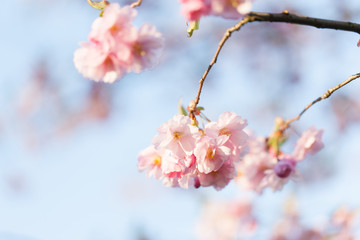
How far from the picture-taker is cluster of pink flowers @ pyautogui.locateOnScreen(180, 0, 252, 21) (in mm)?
1068

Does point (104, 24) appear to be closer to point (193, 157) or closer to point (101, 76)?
point (101, 76)

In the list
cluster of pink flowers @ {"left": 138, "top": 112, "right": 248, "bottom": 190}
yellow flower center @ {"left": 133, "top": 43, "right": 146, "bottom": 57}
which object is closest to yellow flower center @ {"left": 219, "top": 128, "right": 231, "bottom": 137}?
cluster of pink flowers @ {"left": 138, "top": 112, "right": 248, "bottom": 190}

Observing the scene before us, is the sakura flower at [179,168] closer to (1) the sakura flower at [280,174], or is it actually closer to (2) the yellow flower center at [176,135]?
(2) the yellow flower center at [176,135]

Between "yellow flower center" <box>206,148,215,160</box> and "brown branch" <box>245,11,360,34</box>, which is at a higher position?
"brown branch" <box>245,11,360,34</box>

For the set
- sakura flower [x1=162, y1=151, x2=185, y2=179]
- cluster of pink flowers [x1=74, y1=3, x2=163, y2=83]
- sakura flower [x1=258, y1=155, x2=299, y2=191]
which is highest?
sakura flower [x1=258, y1=155, x2=299, y2=191]

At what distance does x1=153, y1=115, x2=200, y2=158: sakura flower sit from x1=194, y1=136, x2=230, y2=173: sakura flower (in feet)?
0.12

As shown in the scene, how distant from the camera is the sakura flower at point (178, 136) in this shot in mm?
1349

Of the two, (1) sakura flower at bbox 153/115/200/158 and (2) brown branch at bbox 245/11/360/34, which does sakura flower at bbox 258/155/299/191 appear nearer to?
(1) sakura flower at bbox 153/115/200/158

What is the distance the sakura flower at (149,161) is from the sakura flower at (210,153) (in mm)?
235

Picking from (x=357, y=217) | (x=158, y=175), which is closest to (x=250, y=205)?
(x=357, y=217)

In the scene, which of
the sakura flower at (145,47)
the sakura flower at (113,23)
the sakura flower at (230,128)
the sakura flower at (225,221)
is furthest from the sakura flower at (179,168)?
the sakura flower at (225,221)

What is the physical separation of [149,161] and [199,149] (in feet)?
0.98

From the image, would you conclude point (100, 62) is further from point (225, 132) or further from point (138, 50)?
point (225, 132)

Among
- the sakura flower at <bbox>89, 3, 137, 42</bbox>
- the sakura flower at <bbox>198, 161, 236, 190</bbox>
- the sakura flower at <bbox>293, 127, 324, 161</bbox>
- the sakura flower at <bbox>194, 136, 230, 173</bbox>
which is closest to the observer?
the sakura flower at <bbox>89, 3, 137, 42</bbox>
